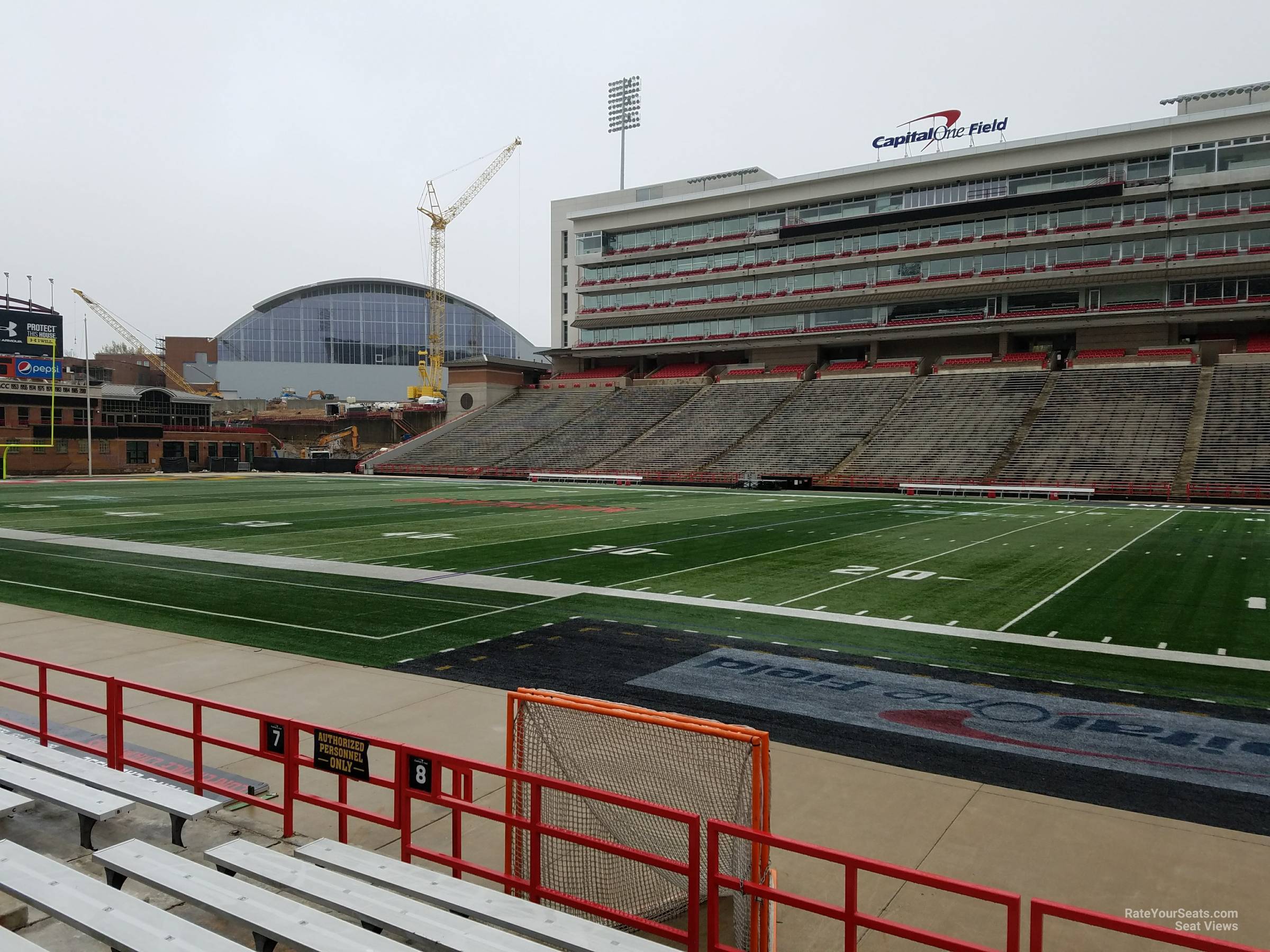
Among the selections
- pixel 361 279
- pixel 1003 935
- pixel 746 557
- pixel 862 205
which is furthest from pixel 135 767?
pixel 361 279

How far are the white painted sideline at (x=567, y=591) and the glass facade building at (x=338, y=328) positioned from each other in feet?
370

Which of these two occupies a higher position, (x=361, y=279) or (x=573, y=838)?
(x=361, y=279)

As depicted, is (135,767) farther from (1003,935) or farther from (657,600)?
(657,600)

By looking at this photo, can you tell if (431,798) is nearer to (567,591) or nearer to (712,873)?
(712,873)

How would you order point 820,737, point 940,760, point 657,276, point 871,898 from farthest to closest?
point 657,276
point 820,737
point 940,760
point 871,898

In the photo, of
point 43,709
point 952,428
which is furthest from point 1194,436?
point 43,709

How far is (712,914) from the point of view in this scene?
477 cm

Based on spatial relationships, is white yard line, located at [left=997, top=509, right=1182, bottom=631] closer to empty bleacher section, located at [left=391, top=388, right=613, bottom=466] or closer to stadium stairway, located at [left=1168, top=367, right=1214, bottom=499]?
stadium stairway, located at [left=1168, top=367, right=1214, bottom=499]

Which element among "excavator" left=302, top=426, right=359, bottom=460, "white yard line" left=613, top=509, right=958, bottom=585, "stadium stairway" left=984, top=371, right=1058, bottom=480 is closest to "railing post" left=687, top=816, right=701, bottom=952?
"white yard line" left=613, top=509, right=958, bottom=585

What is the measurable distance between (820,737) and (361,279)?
139948mm

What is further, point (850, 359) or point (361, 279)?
point (361, 279)

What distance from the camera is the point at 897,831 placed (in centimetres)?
733

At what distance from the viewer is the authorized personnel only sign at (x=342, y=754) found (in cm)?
642

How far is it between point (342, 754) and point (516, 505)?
34438mm
